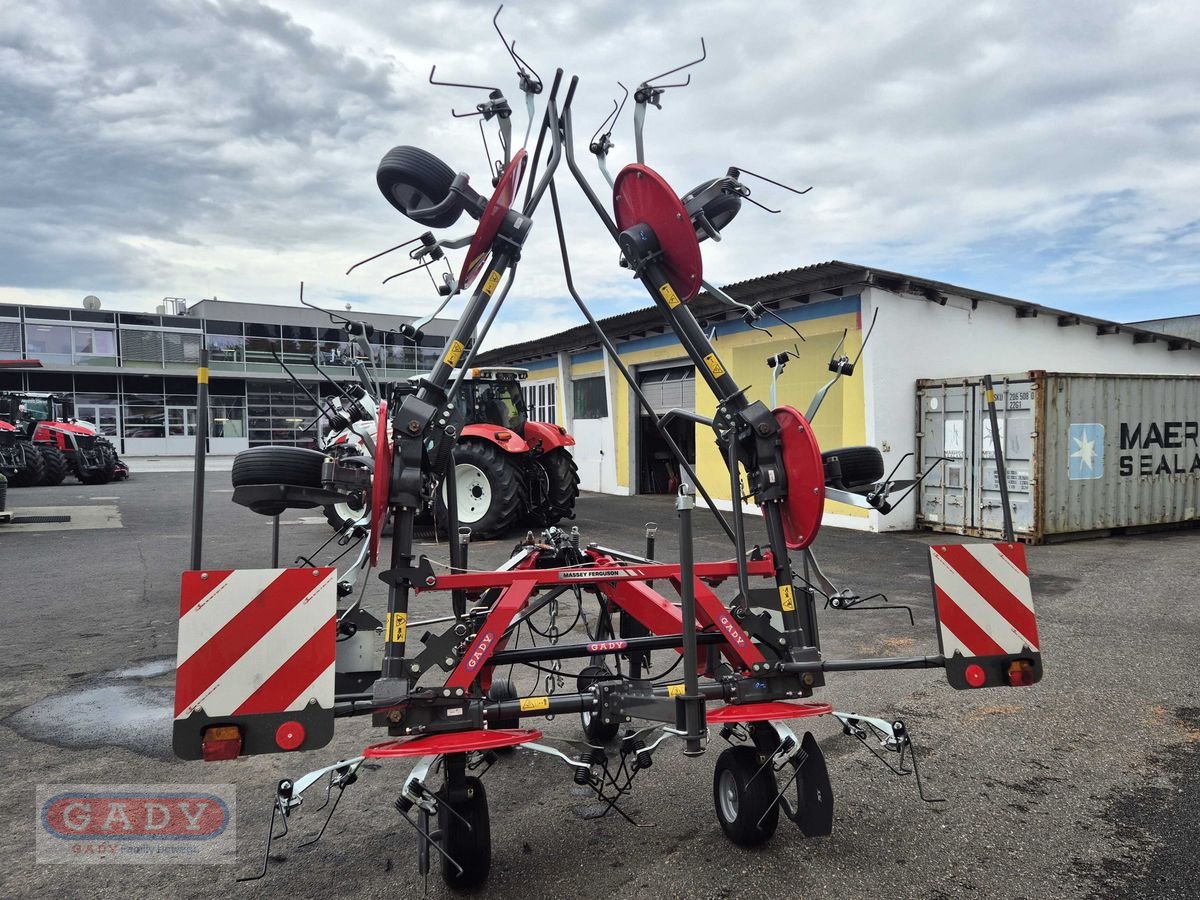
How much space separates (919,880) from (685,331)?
2146 mm

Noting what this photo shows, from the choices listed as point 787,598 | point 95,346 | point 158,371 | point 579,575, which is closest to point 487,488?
point 579,575

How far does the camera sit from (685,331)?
337 centimetres

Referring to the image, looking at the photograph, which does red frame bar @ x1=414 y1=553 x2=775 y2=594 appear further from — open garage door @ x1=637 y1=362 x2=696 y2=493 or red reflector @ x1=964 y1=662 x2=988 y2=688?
open garage door @ x1=637 y1=362 x2=696 y2=493

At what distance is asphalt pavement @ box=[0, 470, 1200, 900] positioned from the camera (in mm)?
2787

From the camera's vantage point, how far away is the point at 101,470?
72.4ft

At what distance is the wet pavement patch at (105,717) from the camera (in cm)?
411

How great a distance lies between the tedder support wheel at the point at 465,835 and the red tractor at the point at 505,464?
750 cm

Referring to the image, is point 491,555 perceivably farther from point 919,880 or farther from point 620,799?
point 919,880

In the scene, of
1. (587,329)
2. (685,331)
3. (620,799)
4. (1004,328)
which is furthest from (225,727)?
(587,329)

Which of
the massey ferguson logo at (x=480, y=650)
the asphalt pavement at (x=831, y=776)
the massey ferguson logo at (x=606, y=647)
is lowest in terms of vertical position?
the asphalt pavement at (x=831, y=776)

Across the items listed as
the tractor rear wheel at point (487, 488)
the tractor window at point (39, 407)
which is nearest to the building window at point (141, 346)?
the tractor window at point (39, 407)

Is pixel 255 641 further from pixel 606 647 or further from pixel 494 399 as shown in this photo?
pixel 494 399

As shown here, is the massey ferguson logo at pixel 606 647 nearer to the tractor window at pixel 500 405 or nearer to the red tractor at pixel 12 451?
the tractor window at pixel 500 405

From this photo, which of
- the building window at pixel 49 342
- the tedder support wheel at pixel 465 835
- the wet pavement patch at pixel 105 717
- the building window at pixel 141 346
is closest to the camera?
the tedder support wheel at pixel 465 835
